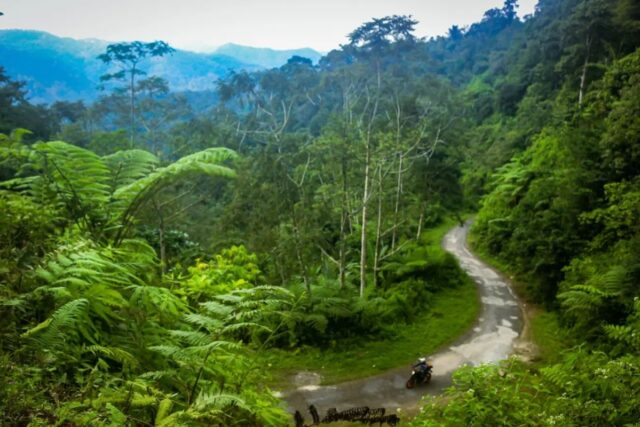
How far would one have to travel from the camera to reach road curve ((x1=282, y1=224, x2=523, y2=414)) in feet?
33.9

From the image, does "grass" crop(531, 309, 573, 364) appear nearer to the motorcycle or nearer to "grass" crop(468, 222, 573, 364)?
"grass" crop(468, 222, 573, 364)

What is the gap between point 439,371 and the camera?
12023mm

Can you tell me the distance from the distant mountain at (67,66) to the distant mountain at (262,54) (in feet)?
123

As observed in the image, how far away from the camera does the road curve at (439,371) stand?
10.3 meters

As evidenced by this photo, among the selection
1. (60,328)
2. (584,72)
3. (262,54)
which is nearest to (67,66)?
(262,54)

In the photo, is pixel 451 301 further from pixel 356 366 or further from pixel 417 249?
pixel 356 366

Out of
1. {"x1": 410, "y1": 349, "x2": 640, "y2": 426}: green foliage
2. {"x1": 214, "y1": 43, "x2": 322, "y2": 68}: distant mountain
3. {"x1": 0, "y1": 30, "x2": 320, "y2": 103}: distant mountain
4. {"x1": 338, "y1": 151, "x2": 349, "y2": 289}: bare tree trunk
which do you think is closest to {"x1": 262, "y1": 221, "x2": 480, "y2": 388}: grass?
{"x1": 338, "y1": 151, "x2": 349, "y2": 289}: bare tree trunk

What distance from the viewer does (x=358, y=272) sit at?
17.8 meters

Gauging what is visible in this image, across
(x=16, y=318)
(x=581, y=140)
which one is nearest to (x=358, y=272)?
(x=581, y=140)

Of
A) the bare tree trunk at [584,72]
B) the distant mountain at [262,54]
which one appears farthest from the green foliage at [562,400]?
the distant mountain at [262,54]

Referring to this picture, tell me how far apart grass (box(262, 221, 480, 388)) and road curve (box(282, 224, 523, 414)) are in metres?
0.29

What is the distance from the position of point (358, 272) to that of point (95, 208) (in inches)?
541

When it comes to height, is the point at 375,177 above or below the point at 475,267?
above

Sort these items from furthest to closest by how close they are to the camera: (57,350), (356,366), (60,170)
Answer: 1. (356,366)
2. (60,170)
3. (57,350)
